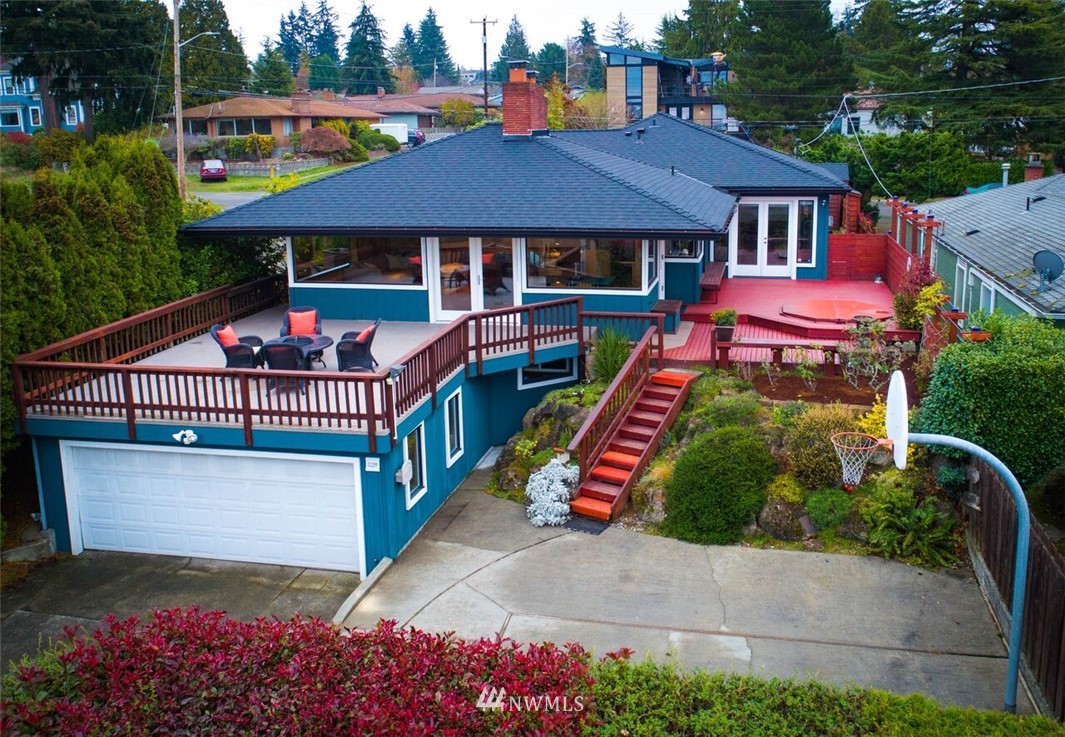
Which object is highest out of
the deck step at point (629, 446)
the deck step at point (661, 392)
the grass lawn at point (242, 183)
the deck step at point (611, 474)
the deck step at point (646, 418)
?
the grass lawn at point (242, 183)

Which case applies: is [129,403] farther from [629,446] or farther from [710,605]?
[710,605]

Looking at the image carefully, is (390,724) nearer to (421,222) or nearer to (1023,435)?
(1023,435)

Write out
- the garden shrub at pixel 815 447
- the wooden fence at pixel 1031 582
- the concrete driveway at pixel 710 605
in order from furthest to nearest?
the garden shrub at pixel 815 447, the concrete driveway at pixel 710 605, the wooden fence at pixel 1031 582

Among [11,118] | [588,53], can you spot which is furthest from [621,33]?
[11,118]

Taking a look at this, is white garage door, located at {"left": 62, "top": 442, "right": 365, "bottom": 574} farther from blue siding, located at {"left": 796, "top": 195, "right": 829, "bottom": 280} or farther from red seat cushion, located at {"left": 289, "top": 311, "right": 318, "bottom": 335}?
blue siding, located at {"left": 796, "top": 195, "right": 829, "bottom": 280}

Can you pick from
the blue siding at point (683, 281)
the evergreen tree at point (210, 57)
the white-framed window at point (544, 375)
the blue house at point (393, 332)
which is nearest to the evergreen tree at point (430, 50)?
the evergreen tree at point (210, 57)

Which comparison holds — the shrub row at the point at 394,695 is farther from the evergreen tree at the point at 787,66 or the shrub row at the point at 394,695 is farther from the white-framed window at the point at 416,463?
the evergreen tree at the point at 787,66
